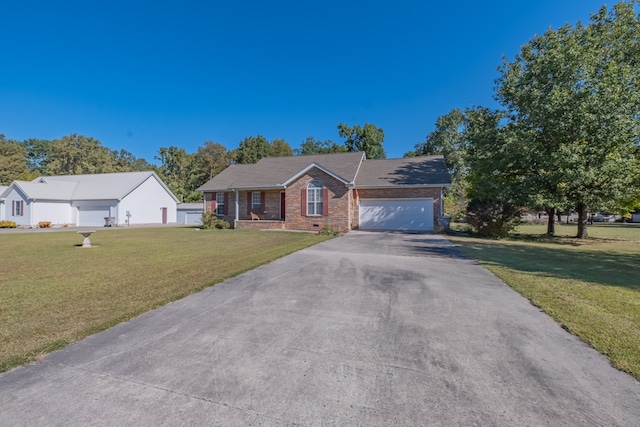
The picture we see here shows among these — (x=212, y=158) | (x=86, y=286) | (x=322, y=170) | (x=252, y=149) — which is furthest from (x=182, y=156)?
(x=86, y=286)

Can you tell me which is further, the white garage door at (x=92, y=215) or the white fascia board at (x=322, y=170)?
the white garage door at (x=92, y=215)

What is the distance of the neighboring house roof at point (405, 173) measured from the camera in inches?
763

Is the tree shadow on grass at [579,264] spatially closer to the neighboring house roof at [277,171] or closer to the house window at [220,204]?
the neighboring house roof at [277,171]

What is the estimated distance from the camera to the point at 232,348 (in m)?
3.43

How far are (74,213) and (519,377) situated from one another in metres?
40.0

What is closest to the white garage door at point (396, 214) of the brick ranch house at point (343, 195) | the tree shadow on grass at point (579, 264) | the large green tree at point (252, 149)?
the brick ranch house at point (343, 195)

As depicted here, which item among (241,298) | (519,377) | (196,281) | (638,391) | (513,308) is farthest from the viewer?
(196,281)

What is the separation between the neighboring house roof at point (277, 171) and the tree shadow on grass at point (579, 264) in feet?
37.3

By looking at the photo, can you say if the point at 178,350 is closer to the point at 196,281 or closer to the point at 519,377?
the point at 196,281

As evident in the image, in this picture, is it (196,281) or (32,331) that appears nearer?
(32,331)

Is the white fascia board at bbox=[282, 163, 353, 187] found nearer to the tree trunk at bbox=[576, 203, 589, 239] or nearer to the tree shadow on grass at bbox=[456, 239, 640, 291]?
the tree shadow on grass at bbox=[456, 239, 640, 291]

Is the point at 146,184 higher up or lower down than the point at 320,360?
higher up

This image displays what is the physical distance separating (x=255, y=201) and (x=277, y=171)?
3.06 meters

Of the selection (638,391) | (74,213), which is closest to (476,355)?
(638,391)
